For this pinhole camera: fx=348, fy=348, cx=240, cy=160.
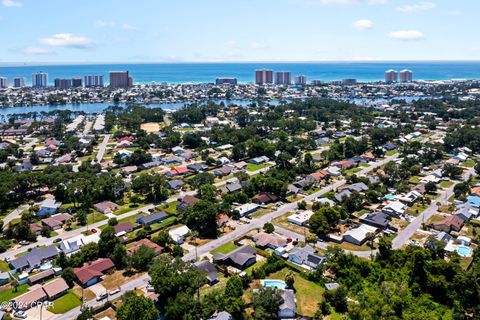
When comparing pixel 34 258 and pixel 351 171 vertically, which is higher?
pixel 351 171

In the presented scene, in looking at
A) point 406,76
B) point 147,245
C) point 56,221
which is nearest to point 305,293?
point 147,245

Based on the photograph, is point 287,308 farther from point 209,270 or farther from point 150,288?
point 150,288

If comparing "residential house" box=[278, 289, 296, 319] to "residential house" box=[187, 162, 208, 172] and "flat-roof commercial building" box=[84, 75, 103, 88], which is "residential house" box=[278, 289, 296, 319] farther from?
"flat-roof commercial building" box=[84, 75, 103, 88]

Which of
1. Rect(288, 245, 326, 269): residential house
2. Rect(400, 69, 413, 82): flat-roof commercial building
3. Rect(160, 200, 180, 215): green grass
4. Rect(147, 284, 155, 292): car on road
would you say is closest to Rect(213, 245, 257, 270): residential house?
Rect(288, 245, 326, 269): residential house

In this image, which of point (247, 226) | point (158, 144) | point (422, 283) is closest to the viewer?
point (422, 283)

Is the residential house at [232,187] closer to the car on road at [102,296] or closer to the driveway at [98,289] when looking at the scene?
the driveway at [98,289]

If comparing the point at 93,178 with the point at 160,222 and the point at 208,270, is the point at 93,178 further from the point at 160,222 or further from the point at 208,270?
the point at 208,270

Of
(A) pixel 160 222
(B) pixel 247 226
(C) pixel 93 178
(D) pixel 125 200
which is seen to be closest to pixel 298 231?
(B) pixel 247 226
